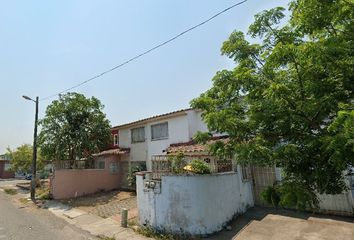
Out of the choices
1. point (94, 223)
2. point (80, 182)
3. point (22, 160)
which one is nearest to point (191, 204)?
point (94, 223)

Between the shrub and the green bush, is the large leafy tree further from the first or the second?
the shrub

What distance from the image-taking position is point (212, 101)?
7207 millimetres

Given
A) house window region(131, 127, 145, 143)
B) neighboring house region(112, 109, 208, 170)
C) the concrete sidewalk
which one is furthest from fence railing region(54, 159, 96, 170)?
the concrete sidewalk

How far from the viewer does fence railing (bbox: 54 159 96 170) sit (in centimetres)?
2433

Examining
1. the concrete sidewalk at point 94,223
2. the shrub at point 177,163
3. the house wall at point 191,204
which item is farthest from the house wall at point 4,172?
the shrub at point 177,163

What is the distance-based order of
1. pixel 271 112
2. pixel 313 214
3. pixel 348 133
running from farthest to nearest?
pixel 313 214
pixel 271 112
pixel 348 133

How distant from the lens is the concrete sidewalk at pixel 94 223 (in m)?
13.0

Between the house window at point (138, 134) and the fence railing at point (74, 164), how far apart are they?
459cm

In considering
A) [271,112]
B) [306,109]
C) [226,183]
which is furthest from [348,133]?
[226,183]

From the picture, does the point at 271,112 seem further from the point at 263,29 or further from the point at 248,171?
the point at 248,171

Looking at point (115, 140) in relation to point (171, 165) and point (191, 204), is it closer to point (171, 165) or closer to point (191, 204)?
point (171, 165)

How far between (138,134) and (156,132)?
2491 millimetres

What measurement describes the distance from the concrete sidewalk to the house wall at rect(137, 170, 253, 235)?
1169mm

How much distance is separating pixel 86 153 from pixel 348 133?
23560 millimetres
